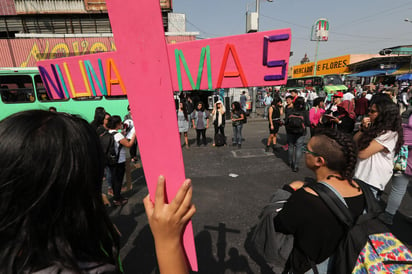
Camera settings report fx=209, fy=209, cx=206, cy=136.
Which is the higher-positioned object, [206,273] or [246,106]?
[246,106]

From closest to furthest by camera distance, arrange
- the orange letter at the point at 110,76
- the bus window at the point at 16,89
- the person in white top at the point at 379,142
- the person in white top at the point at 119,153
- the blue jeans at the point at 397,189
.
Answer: the orange letter at the point at 110,76 < the person in white top at the point at 379,142 < the blue jeans at the point at 397,189 < the person in white top at the point at 119,153 < the bus window at the point at 16,89

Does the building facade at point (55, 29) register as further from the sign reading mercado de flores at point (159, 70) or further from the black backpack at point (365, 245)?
the black backpack at point (365, 245)

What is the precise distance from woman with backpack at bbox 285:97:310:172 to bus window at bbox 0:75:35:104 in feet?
A: 29.6

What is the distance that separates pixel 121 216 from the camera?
3400 mm

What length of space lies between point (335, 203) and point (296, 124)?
11.9 ft

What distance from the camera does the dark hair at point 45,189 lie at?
22.8 inches

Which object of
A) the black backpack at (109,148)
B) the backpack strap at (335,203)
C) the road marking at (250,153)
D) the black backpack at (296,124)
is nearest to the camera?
the backpack strap at (335,203)

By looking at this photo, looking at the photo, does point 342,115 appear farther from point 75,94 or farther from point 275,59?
point 75,94

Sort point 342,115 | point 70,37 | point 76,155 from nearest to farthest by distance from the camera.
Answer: point 76,155
point 342,115
point 70,37

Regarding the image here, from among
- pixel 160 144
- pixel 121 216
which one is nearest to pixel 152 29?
pixel 160 144

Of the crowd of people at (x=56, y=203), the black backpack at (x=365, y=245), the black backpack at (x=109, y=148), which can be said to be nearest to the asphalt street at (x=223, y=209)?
the black backpack at (x=109, y=148)

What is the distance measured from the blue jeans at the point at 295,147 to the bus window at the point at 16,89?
9.10 metres

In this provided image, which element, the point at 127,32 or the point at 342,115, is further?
the point at 342,115

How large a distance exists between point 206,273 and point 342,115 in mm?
4517
